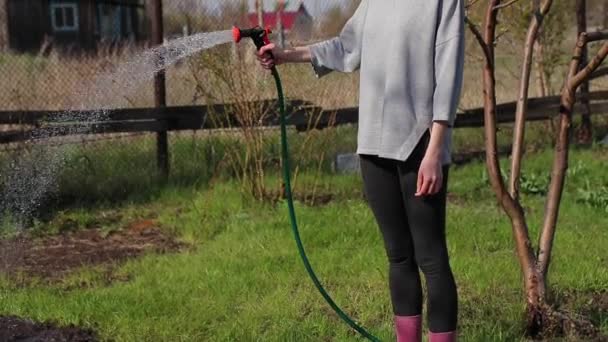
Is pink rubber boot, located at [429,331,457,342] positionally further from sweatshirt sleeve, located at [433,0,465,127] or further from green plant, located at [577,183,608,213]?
green plant, located at [577,183,608,213]

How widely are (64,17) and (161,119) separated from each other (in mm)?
16212

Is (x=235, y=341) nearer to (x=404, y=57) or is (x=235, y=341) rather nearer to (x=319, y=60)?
(x=319, y=60)

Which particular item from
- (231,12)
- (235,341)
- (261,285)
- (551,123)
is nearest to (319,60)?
(235,341)

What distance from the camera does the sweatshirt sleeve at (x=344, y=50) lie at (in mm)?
3379

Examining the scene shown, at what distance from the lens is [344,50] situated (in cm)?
342

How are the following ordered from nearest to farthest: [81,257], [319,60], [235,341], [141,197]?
1. [319,60]
2. [235,341]
3. [81,257]
4. [141,197]

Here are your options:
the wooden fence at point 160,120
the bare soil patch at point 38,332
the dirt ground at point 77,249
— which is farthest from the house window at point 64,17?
the bare soil patch at point 38,332

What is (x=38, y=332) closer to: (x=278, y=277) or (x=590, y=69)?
(x=278, y=277)

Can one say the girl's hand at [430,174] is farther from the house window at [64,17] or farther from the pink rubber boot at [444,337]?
the house window at [64,17]

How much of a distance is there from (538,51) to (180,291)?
23.2ft

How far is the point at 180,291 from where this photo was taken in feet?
15.9

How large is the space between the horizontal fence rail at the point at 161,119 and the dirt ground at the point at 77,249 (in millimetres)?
1070

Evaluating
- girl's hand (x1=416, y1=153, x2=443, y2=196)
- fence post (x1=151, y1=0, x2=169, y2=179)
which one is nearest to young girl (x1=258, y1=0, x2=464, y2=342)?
girl's hand (x1=416, y1=153, x2=443, y2=196)

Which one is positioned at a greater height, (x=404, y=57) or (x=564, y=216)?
(x=404, y=57)
